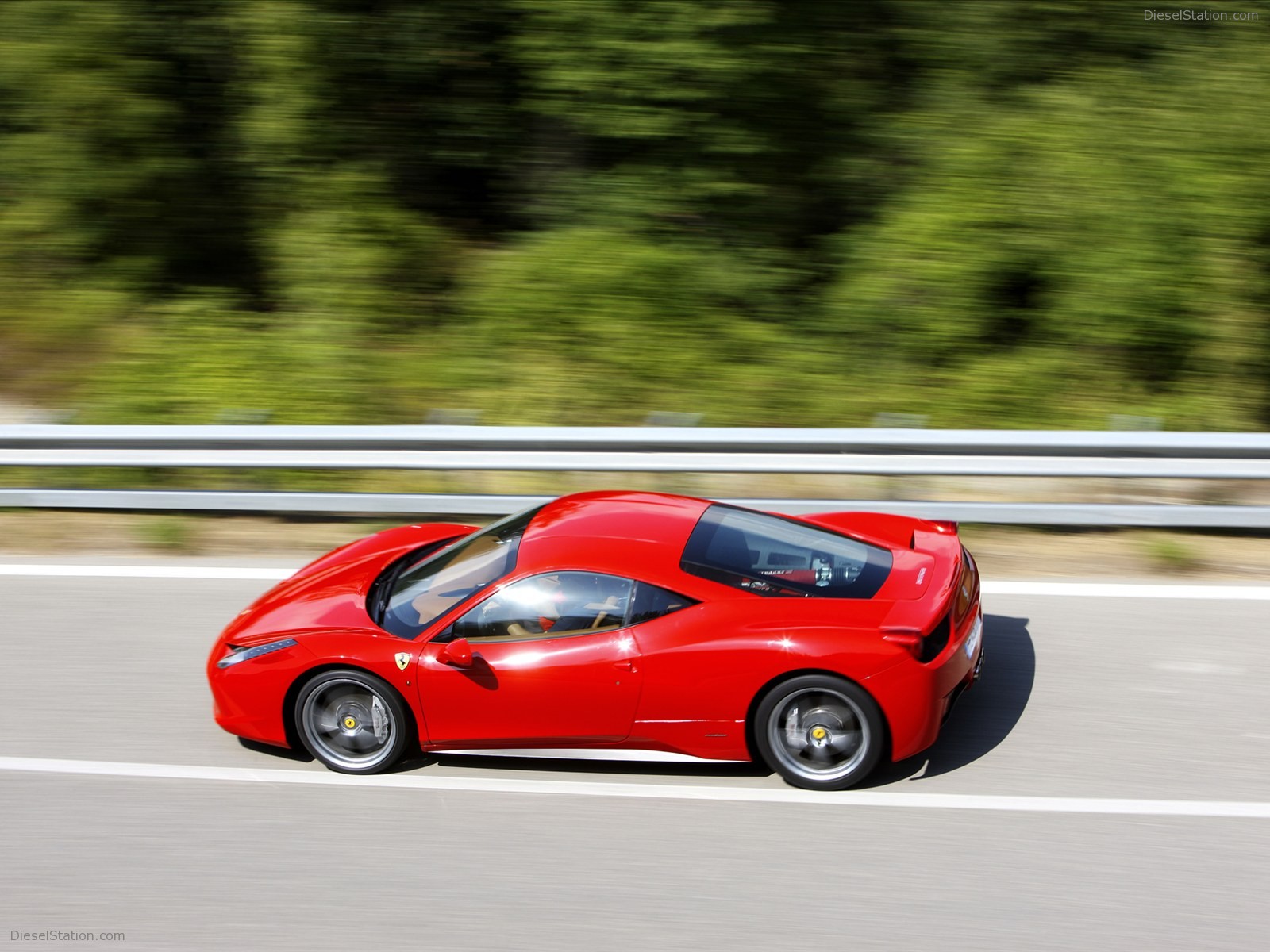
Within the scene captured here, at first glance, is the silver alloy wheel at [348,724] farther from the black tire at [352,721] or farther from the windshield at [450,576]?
the windshield at [450,576]

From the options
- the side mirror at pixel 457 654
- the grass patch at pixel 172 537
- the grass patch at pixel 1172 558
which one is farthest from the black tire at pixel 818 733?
the grass patch at pixel 172 537

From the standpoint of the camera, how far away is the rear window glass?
4762 millimetres

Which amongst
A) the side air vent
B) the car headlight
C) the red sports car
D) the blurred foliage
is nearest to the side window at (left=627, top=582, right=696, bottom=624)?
the red sports car

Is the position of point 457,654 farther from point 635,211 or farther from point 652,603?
point 635,211

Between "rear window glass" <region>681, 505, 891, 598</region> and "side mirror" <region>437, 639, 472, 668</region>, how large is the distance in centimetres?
90

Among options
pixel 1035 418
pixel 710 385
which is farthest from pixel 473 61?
pixel 1035 418

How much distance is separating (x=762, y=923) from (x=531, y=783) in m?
1.27

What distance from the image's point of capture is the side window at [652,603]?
15.4ft

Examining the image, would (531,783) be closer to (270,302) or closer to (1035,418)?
(1035,418)

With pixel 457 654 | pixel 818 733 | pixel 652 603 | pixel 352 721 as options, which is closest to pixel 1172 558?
pixel 818 733

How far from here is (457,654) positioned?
4684mm

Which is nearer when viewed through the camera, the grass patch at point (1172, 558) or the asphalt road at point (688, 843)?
the asphalt road at point (688, 843)

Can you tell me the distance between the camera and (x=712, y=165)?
10750mm

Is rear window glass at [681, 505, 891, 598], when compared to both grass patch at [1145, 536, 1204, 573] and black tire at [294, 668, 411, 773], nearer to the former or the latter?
black tire at [294, 668, 411, 773]
